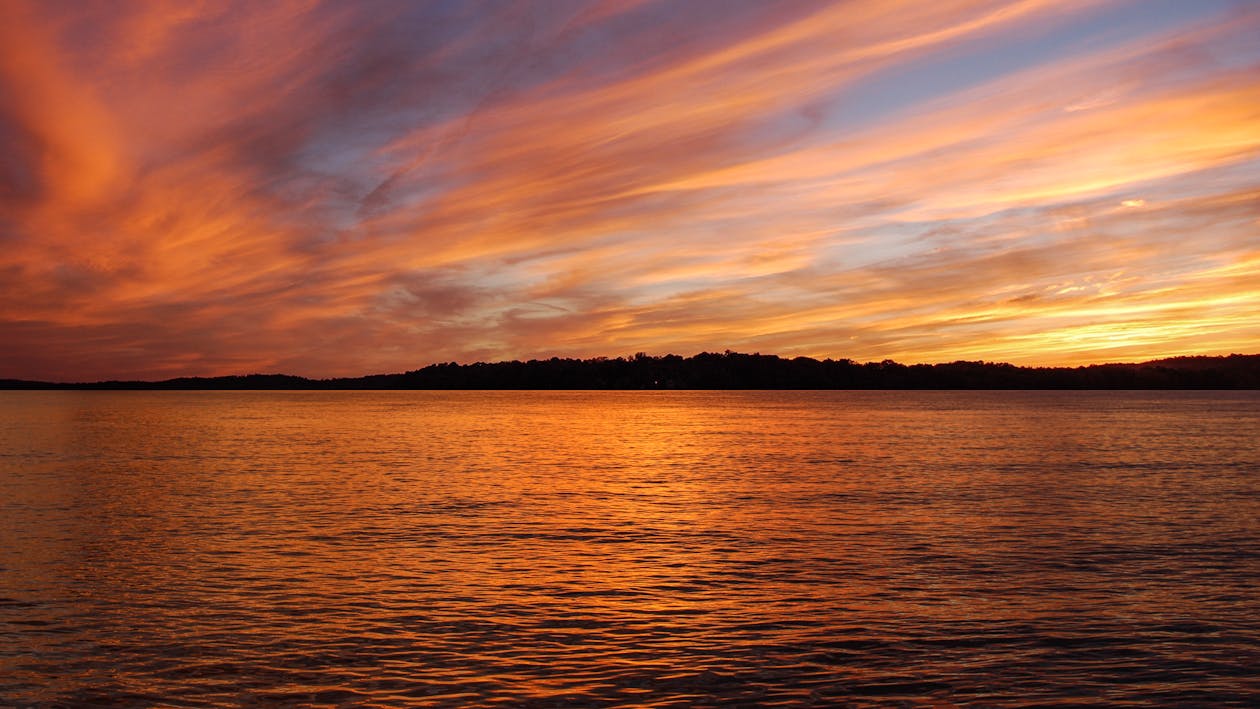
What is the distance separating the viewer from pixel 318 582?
984 inches

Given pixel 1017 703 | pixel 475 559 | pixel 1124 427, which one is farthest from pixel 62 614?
pixel 1124 427

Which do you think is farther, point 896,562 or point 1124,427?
point 1124,427

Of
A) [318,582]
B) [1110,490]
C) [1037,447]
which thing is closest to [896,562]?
[318,582]

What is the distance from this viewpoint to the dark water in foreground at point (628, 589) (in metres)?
16.5

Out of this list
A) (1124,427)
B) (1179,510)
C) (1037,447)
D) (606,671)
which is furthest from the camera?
(1124,427)

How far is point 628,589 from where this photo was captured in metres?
23.9

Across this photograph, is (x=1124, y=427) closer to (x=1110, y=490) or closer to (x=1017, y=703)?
(x=1110, y=490)

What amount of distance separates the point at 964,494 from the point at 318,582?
33.3 m

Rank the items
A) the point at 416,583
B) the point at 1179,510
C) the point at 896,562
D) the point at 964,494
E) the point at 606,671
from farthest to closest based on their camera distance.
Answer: the point at 964,494 → the point at 1179,510 → the point at 896,562 → the point at 416,583 → the point at 606,671

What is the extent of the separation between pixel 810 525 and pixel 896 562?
8.24 m

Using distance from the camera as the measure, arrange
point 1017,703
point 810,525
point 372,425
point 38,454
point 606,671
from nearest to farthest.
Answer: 1. point 1017,703
2. point 606,671
3. point 810,525
4. point 38,454
5. point 372,425

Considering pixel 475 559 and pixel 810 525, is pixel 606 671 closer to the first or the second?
pixel 475 559

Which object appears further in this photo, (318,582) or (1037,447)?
(1037,447)

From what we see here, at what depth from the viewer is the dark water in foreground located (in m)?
16.5
